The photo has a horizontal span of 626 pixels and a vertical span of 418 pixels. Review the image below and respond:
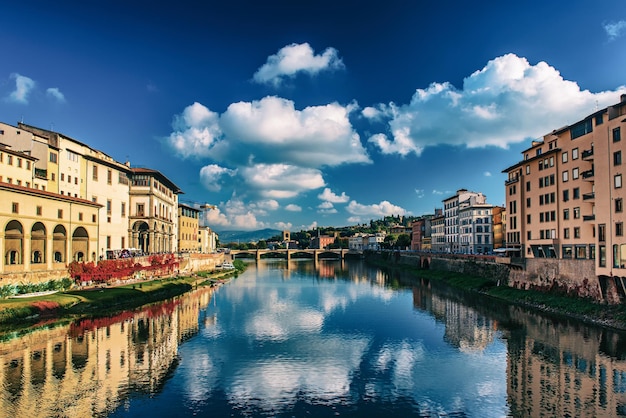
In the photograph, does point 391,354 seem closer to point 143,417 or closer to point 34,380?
point 143,417

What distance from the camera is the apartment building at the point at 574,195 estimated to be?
36.6 meters

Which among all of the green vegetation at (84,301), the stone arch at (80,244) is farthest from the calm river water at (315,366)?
the stone arch at (80,244)

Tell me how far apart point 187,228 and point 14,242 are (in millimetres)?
72355

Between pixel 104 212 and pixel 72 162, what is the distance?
923 centimetres

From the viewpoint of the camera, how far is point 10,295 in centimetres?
3981

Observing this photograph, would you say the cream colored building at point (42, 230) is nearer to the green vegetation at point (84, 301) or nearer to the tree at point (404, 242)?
A: the green vegetation at point (84, 301)

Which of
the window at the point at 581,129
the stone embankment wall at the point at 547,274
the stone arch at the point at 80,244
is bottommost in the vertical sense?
the stone embankment wall at the point at 547,274

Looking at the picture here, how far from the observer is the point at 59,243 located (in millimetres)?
50656

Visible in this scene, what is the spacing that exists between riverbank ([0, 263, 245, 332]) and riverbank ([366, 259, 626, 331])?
42.1m

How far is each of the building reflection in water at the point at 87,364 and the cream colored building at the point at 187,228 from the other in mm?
68038

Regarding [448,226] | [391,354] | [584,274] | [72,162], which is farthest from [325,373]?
[448,226]

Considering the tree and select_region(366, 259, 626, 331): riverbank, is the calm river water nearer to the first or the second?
select_region(366, 259, 626, 331): riverbank

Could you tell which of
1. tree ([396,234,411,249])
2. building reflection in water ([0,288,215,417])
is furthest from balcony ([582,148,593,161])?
tree ([396,234,411,249])

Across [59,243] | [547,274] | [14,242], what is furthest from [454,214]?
[14,242]
